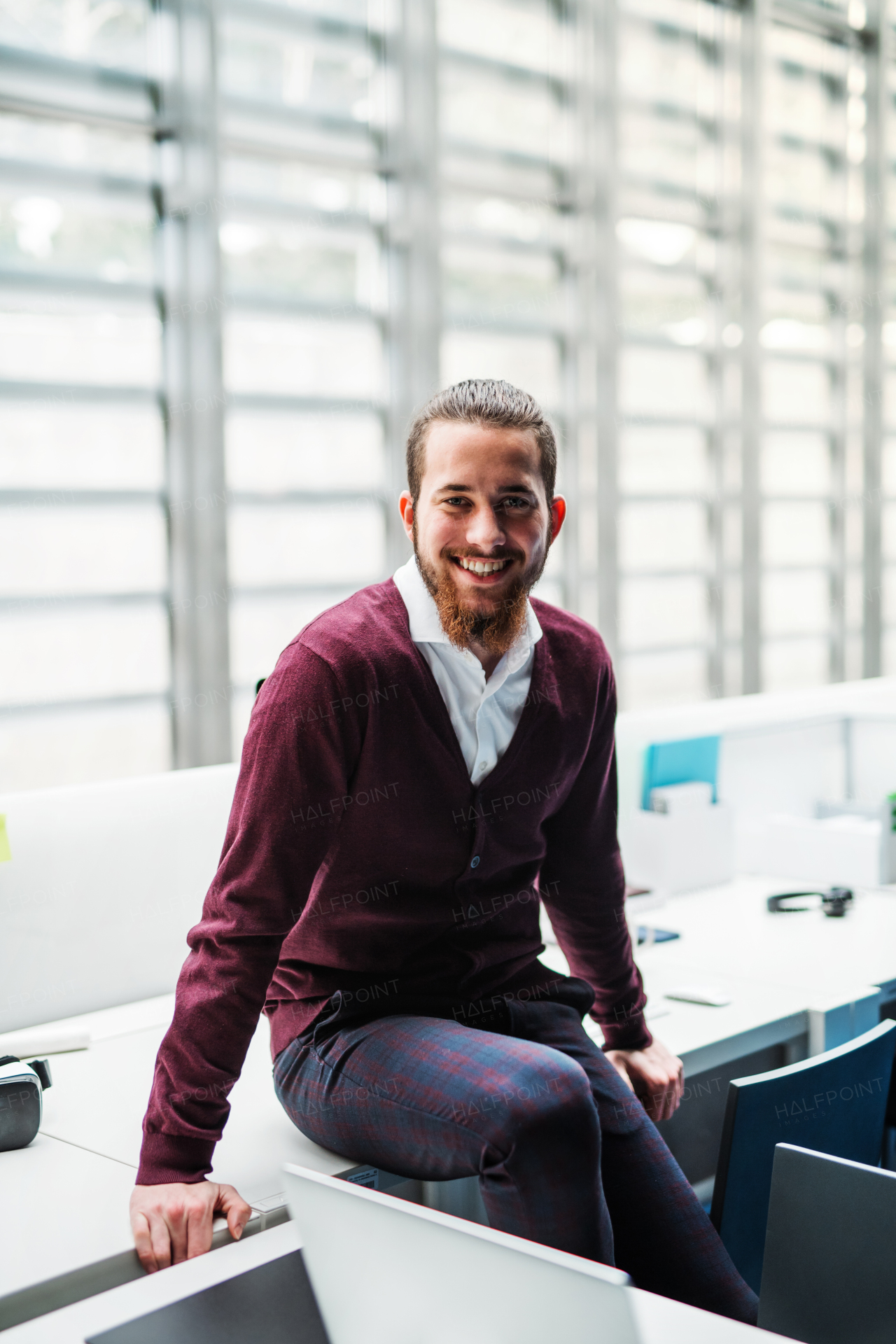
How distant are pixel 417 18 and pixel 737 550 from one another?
237cm

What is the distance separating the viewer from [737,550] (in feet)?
17.1

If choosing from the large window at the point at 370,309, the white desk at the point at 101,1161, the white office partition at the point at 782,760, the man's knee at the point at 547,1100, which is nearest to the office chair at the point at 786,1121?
the man's knee at the point at 547,1100

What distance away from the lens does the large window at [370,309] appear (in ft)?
10.9

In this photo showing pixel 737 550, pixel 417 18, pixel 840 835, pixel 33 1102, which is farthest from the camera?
pixel 737 550

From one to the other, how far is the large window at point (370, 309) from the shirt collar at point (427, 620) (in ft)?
5.99

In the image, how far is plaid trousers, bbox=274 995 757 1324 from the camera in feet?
4.42

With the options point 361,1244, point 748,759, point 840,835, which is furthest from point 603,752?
point 748,759

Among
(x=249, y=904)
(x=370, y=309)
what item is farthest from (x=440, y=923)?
(x=370, y=309)

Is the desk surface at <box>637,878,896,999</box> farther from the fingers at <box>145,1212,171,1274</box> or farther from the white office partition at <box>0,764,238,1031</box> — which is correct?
the fingers at <box>145,1212,171,1274</box>

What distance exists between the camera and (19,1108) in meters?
1.61

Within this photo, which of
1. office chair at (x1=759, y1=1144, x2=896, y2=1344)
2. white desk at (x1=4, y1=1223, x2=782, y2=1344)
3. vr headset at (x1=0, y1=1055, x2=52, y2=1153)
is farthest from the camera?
vr headset at (x1=0, y1=1055, x2=52, y2=1153)

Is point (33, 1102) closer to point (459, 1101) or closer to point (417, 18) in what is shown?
point (459, 1101)

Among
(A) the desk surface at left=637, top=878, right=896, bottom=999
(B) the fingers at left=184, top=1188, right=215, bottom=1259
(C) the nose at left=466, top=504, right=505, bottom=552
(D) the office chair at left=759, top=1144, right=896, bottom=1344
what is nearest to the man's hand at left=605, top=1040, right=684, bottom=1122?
(A) the desk surface at left=637, top=878, right=896, bottom=999

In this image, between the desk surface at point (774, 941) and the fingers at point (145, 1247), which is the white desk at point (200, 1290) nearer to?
the fingers at point (145, 1247)
